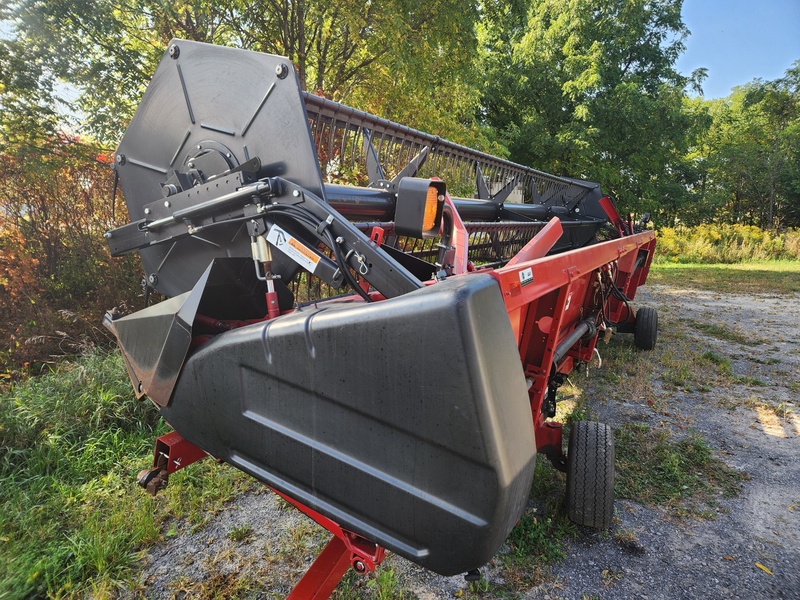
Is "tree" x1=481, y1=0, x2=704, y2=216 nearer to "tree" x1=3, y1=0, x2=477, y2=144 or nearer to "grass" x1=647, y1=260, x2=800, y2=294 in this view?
"grass" x1=647, y1=260, x2=800, y2=294

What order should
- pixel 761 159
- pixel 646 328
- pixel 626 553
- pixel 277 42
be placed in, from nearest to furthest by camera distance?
pixel 626 553, pixel 646 328, pixel 277 42, pixel 761 159

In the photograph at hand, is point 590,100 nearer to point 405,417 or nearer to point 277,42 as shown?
point 277,42

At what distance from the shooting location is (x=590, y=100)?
15008 millimetres

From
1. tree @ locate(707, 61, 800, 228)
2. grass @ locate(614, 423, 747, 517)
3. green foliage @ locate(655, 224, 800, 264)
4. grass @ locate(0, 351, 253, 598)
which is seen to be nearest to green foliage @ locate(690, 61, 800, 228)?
tree @ locate(707, 61, 800, 228)

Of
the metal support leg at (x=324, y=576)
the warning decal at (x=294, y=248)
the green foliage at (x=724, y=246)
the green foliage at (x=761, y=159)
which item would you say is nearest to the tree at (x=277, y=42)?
the warning decal at (x=294, y=248)

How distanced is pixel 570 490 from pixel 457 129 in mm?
6537

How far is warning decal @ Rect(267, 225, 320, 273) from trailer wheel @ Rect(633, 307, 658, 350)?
16.6ft

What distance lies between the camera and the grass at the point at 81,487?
211cm

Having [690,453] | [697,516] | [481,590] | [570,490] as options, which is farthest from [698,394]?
[481,590]

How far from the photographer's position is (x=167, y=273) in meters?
2.23

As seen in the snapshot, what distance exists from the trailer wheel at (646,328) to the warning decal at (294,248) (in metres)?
5.07

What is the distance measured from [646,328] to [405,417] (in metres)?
5.28

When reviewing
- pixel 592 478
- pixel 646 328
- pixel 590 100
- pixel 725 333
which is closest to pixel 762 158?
pixel 590 100

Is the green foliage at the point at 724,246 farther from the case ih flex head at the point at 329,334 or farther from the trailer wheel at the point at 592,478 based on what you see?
the trailer wheel at the point at 592,478
